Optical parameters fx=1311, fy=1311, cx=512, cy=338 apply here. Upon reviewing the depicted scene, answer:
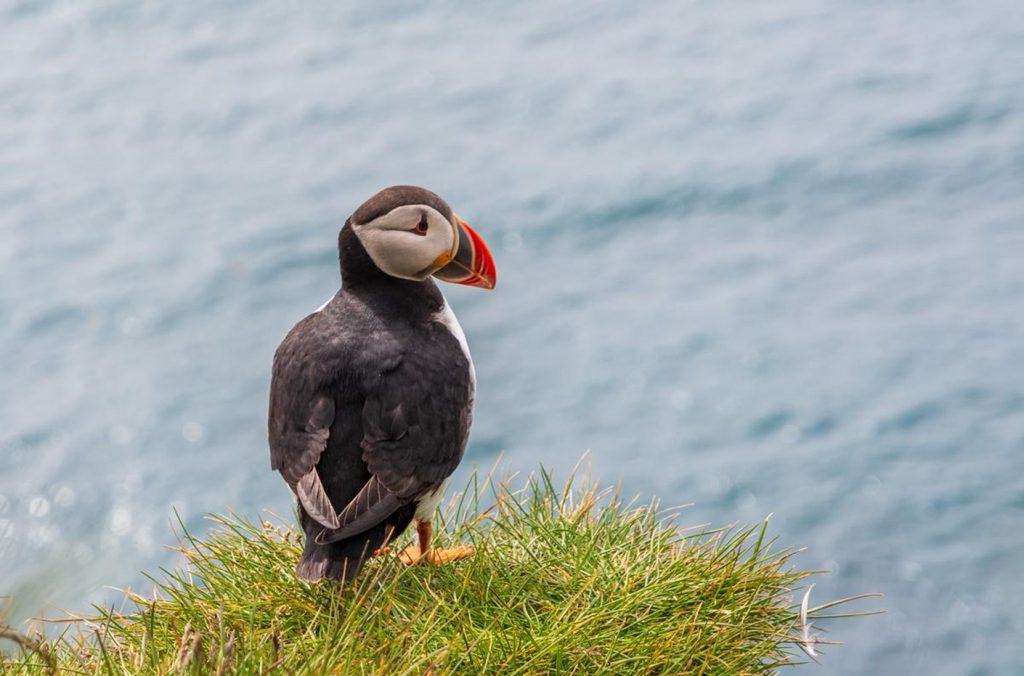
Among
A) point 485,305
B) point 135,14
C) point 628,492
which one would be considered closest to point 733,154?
point 485,305

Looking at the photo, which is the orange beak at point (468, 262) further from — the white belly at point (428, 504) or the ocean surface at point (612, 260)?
the ocean surface at point (612, 260)

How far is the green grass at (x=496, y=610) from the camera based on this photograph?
2682 millimetres

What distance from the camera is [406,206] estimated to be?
2.94m

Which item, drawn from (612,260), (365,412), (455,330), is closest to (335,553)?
(365,412)

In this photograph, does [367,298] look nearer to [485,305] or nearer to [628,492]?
[628,492]

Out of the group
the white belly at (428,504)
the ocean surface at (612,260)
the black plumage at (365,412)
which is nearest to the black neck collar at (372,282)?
the black plumage at (365,412)

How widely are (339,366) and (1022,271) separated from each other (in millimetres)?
9148

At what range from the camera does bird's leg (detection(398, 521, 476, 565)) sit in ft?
10.4

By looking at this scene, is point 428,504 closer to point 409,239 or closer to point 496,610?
point 496,610

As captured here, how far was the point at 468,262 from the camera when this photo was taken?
3049 millimetres

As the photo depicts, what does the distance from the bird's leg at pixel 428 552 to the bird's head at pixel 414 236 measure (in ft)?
2.06

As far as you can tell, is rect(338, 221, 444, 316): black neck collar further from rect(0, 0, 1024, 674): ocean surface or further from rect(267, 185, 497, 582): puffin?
rect(0, 0, 1024, 674): ocean surface

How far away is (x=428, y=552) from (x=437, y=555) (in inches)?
1.5

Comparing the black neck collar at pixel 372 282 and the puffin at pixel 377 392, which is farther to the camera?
the black neck collar at pixel 372 282
